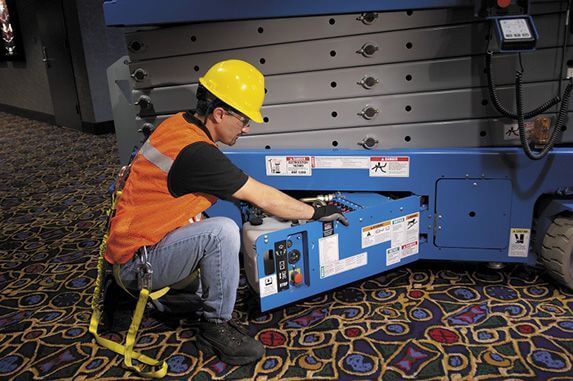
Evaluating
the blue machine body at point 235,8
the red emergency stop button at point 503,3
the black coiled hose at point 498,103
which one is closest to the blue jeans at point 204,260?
the blue machine body at point 235,8

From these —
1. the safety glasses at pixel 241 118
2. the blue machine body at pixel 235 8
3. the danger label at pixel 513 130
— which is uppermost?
the blue machine body at pixel 235 8

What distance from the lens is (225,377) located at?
1.97 m

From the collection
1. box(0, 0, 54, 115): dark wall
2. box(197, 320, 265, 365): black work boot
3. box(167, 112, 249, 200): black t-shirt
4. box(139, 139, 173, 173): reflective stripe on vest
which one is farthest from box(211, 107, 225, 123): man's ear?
box(0, 0, 54, 115): dark wall

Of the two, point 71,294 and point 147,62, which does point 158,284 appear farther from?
point 147,62

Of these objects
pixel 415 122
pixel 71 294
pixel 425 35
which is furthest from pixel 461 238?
pixel 71 294

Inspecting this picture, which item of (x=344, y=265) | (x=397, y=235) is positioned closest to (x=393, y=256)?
(x=397, y=235)

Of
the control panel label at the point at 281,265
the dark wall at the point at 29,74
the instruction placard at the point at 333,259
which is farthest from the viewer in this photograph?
the dark wall at the point at 29,74

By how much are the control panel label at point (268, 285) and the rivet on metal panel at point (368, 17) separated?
47.6 inches

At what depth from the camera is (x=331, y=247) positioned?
7.43 ft

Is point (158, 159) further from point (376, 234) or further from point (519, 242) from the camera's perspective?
point (519, 242)

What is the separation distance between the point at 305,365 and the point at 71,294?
144 centimetres

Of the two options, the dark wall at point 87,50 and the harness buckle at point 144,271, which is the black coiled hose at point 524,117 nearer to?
the harness buckle at point 144,271

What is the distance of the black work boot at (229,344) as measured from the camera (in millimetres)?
2045

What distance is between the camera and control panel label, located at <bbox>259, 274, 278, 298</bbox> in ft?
7.05
